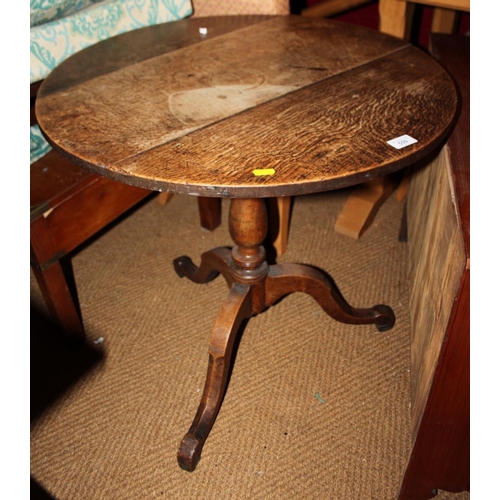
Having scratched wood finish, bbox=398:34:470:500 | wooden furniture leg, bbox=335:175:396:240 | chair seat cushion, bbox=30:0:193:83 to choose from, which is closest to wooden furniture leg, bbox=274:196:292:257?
wooden furniture leg, bbox=335:175:396:240

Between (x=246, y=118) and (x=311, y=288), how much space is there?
1.68 feet

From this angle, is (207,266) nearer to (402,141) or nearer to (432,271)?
(432,271)

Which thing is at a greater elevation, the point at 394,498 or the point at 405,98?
the point at 405,98

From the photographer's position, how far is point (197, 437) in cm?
113

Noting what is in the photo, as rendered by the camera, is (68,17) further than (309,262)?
No

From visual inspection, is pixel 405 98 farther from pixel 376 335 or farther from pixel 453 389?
pixel 376 335

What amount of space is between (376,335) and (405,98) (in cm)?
66

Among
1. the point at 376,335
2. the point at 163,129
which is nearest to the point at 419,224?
the point at 376,335

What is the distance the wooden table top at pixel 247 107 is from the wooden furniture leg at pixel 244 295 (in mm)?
245

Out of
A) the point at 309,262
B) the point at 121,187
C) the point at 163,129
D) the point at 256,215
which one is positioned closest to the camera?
the point at 163,129

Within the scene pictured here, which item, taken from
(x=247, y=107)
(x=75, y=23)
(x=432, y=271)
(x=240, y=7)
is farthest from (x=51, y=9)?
(x=432, y=271)

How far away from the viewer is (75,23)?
1.37 meters

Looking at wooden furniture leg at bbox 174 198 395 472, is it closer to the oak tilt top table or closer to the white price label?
the oak tilt top table

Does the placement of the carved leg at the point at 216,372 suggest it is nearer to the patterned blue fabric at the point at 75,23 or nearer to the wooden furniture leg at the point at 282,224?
the wooden furniture leg at the point at 282,224
